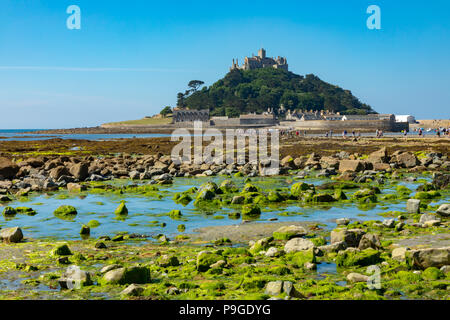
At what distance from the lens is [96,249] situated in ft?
31.8

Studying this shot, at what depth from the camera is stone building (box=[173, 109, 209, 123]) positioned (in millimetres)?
184625

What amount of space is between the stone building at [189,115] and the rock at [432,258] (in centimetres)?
17708

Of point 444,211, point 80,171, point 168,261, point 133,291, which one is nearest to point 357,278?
point 168,261

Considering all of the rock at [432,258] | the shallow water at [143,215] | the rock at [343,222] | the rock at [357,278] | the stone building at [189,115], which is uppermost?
the stone building at [189,115]

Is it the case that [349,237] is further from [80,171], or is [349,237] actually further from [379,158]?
[379,158]

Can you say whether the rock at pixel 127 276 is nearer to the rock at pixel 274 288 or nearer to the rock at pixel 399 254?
the rock at pixel 274 288

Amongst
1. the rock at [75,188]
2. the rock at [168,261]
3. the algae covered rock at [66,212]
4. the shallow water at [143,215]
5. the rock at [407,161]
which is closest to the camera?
the rock at [168,261]

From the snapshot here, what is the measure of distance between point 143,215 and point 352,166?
14127 millimetres

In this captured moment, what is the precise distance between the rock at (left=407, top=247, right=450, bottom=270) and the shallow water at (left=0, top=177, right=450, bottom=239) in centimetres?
428

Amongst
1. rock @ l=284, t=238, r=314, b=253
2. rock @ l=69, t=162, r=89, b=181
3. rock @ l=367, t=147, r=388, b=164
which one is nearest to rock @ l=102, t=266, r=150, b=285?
rock @ l=284, t=238, r=314, b=253

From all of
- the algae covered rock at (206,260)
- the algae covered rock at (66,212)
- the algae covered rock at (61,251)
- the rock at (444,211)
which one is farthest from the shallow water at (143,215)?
the algae covered rock at (206,260)

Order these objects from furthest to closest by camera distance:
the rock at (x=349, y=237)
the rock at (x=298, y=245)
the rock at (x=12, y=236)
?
the rock at (x=12, y=236) → the rock at (x=349, y=237) → the rock at (x=298, y=245)

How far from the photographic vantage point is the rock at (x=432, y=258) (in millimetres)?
7297
